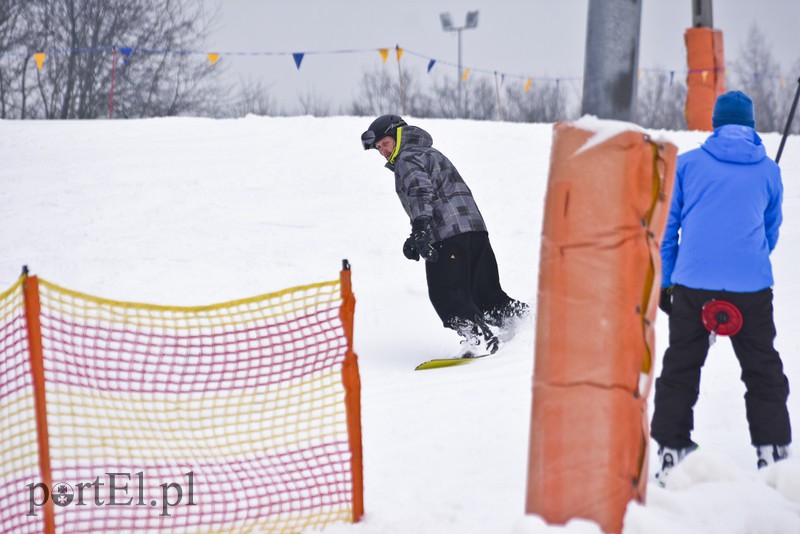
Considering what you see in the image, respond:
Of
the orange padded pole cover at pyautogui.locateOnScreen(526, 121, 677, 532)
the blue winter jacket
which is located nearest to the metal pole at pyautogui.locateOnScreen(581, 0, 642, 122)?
the orange padded pole cover at pyautogui.locateOnScreen(526, 121, 677, 532)

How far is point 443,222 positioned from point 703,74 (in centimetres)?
1405

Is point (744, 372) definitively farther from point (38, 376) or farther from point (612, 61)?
point (38, 376)

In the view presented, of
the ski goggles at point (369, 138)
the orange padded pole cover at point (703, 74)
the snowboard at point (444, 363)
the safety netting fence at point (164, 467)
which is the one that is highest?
the orange padded pole cover at point (703, 74)

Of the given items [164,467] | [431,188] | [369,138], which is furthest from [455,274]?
[164,467]

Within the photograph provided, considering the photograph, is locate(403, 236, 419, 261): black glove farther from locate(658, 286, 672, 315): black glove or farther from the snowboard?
locate(658, 286, 672, 315): black glove

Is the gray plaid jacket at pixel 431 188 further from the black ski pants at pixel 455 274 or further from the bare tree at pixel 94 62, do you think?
the bare tree at pixel 94 62

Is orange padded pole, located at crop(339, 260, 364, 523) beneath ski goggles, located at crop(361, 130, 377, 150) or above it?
beneath

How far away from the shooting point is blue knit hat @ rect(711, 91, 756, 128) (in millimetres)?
3768

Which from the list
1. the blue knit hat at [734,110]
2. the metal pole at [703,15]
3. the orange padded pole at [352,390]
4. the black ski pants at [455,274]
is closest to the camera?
the orange padded pole at [352,390]

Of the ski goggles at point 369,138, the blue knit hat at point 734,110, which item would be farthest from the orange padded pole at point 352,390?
the ski goggles at point 369,138

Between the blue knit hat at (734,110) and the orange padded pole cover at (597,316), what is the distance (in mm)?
1246

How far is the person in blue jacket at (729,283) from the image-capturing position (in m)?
3.66

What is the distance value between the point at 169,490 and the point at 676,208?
250 cm

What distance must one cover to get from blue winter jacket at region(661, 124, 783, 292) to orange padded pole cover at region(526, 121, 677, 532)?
1.10 meters
